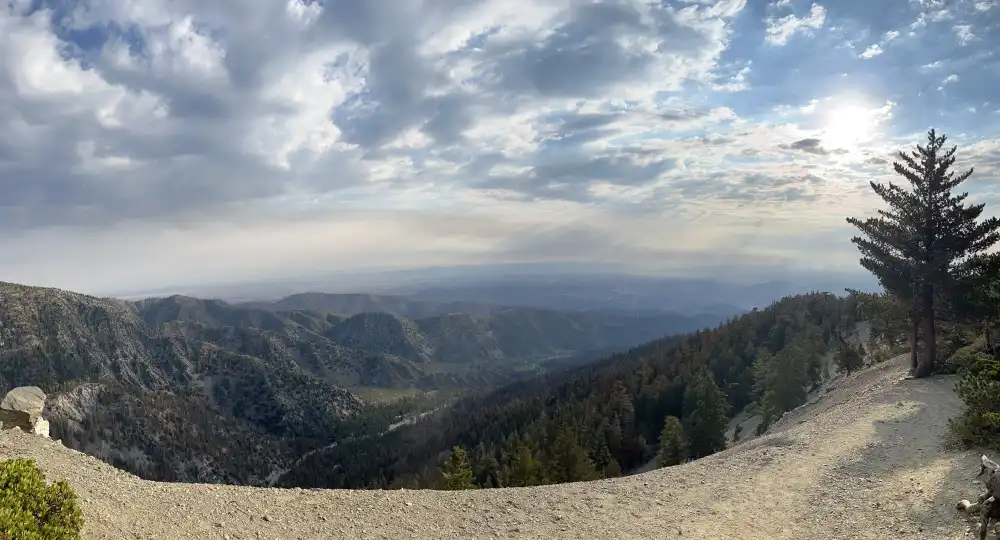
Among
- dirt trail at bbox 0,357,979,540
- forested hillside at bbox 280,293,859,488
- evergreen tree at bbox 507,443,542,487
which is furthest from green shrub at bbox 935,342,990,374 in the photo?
evergreen tree at bbox 507,443,542,487

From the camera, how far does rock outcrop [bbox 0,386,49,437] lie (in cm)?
2342

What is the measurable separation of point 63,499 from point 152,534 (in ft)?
10.7

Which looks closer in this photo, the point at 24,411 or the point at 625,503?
the point at 625,503

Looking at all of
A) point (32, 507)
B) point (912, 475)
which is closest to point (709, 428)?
point (912, 475)

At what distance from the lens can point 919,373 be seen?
32938mm

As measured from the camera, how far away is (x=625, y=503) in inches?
707

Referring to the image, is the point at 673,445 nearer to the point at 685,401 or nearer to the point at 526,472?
the point at 526,472

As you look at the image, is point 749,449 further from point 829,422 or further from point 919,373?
point 919,373

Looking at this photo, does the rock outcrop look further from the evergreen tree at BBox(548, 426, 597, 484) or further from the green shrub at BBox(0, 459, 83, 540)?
the evergreen tree at BBox(548, 426, 597, 484)

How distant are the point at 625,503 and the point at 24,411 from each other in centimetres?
2781

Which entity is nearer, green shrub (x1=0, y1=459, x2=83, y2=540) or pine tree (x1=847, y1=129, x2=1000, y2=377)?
green shrub (x1=0, y1=459, x2=83, y2=540)

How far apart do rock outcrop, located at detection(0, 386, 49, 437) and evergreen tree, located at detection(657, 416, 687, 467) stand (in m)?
49.0

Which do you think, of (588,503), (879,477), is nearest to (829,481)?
(879,477)

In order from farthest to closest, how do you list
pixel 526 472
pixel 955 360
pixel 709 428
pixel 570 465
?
pixel 709 428, pixel 570 465, pixel 526 472, pixel 955 360
